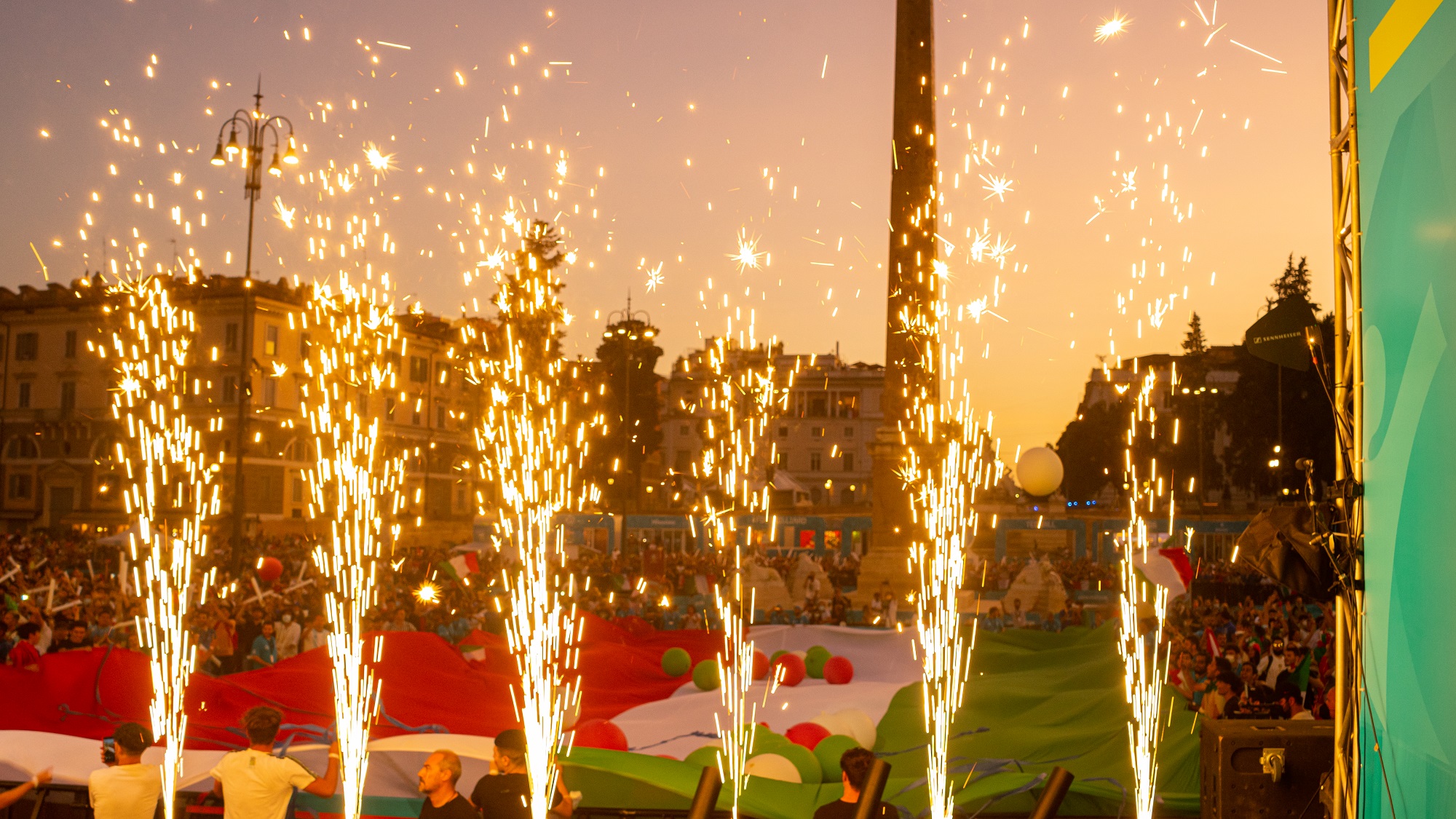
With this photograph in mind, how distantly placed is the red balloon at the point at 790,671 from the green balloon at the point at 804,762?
5456 millimetres

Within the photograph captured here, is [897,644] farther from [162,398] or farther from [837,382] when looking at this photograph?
[837,382]

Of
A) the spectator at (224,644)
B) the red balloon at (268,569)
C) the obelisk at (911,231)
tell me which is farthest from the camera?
the obelisk at (911,231)

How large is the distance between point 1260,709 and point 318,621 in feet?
38.7

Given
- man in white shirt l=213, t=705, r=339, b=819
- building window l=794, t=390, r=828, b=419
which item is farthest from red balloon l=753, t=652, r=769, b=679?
building window l=794, t=390, r=828, b=419

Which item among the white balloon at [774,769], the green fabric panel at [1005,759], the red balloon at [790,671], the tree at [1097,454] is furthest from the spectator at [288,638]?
the tree at [1097,454]

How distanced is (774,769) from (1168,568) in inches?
340

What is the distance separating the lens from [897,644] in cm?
1780

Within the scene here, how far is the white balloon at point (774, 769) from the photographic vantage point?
354 inches

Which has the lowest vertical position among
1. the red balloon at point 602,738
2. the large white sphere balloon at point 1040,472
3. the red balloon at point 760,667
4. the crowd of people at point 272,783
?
the red balloon at point 760,667

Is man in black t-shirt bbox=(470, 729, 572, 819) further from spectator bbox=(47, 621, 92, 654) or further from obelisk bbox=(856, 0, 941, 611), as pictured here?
obelisk bbox=(856, 0, 941, 611)

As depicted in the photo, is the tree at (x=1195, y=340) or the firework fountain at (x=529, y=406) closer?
the firework fountain at (x=529, y=406)

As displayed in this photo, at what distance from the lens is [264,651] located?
14.6m

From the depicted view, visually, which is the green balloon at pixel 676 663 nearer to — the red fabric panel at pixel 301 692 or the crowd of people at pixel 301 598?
the red fabric panel at pixel 301 692

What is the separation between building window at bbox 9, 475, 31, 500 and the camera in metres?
55.2
